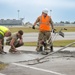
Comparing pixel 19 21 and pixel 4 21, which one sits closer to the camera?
pixel 4 21

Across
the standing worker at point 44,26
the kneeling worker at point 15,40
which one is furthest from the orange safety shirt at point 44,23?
the kneeling worker at point 15,40

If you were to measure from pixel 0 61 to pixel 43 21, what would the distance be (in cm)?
515

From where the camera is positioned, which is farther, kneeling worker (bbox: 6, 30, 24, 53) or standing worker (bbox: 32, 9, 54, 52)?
standing worker (bbox: 32, 9, 54, 52)

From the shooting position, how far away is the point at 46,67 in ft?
36.7

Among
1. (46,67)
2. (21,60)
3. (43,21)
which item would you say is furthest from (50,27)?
(46,67)

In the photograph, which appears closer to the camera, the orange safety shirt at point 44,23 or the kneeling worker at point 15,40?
the kneeling worker at point 15,40

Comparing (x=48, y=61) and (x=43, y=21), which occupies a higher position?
(x=43, y=21)

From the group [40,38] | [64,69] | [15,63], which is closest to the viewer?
[64,69]

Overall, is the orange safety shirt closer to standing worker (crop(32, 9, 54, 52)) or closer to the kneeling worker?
standing worker (crop(32, 9, 54, 52))

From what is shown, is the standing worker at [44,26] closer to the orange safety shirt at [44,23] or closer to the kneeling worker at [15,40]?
the orange safety shirt at [44,23]

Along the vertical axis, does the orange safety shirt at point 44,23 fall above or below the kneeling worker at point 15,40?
above

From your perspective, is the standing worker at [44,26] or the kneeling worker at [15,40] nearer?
the kneeling worker at [15,40]

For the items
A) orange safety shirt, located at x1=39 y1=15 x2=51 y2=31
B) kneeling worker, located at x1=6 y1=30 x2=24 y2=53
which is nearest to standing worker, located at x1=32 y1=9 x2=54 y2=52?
orange safety shirt, located at x1=39 y1=15 x2=51 y2=31

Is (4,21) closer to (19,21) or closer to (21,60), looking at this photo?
(19,21)
